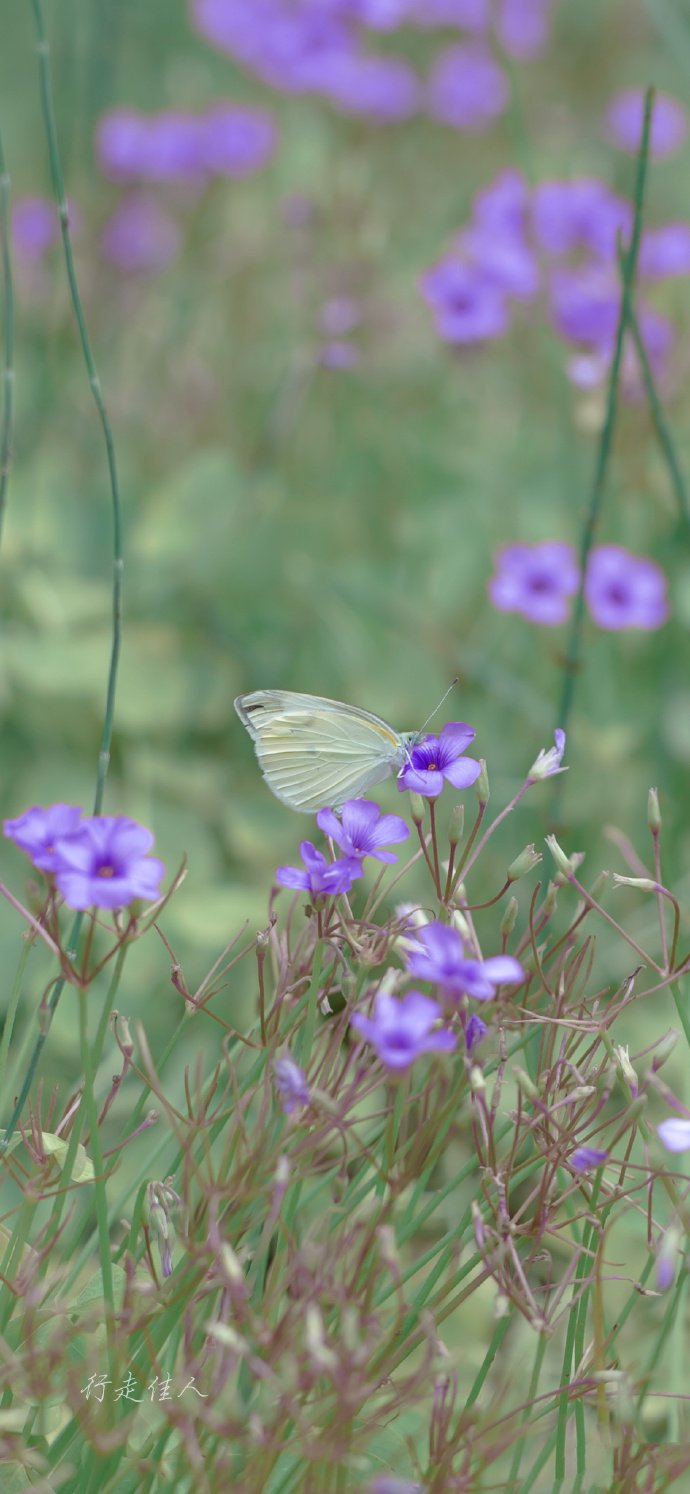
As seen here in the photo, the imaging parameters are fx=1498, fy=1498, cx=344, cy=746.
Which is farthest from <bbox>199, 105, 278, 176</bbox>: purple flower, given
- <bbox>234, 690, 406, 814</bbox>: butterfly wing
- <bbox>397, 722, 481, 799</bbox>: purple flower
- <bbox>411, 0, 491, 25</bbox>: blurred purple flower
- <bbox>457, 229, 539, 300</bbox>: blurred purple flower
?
<bbox>397, 722, 481, 799</bbox>: purple flower

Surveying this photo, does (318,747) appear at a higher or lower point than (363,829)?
lower

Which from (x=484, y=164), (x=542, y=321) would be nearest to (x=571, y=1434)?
(x=542, y=321)

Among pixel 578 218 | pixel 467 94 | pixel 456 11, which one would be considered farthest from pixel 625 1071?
pixel 456 11

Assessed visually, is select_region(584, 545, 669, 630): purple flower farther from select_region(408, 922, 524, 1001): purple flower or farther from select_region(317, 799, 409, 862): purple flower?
select_region(408, 922, 524, 1001): purple flower

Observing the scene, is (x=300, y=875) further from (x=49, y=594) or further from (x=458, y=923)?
(x=49, y=594)

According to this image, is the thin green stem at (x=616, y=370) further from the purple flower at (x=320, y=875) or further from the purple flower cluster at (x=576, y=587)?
the purple flower at (x=320, y=875)

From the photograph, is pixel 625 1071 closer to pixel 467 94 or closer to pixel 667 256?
pixel 667 256
